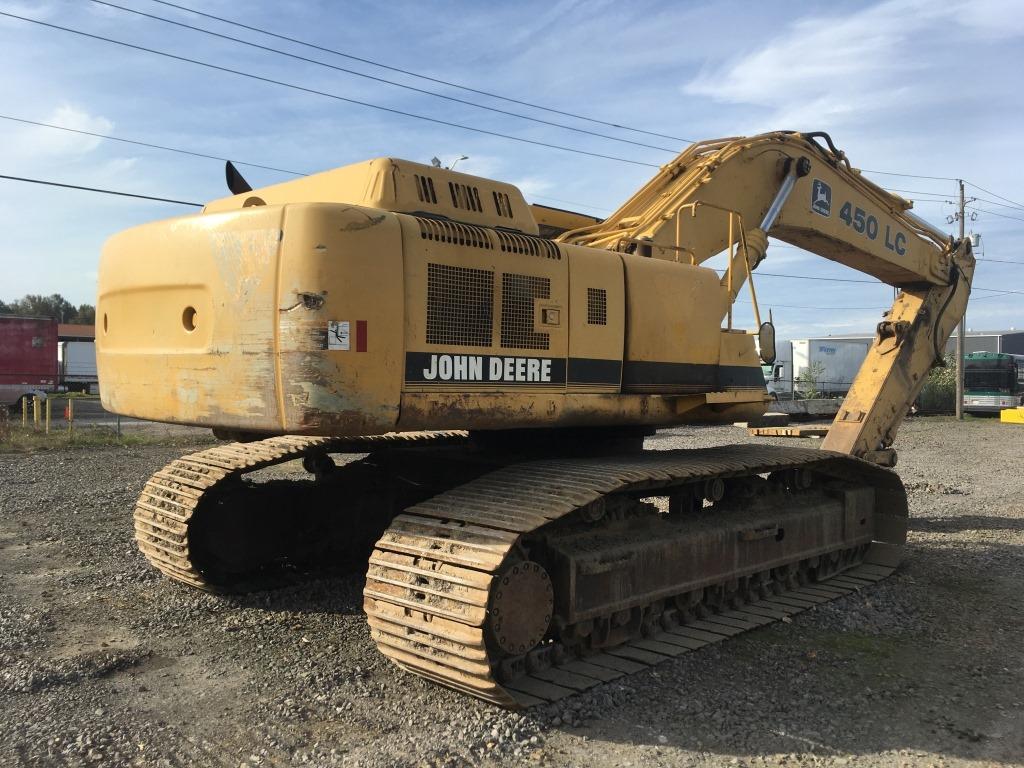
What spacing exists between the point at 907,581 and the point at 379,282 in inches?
215

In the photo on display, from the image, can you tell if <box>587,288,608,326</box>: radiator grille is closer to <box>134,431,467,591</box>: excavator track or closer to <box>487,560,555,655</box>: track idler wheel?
<box>487,560,555,655</box>: track idler wheel

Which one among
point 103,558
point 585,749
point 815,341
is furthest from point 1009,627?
point 815,341

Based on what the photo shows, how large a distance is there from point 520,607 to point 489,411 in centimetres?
111

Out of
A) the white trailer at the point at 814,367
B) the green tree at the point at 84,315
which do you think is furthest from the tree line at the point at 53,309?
the white trailer at the point at 814,367

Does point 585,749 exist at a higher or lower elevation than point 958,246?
lower

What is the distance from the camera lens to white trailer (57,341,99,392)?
4417cm

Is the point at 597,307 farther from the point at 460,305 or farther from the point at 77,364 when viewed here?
the point at 77,364

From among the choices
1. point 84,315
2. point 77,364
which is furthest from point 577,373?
point 84,315

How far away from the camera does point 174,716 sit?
4.39m

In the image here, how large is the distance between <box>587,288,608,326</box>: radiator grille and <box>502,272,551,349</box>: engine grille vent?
0.35m

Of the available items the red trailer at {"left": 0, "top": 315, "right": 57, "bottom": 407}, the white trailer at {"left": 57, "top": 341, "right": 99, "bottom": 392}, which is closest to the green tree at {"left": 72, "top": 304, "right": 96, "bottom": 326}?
the white trailer at {"left": 57, "top": 341, "right": 99, "bottom": 392}

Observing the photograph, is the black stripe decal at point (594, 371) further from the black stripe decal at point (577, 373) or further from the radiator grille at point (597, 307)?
the radiator grille at point (597, 307)

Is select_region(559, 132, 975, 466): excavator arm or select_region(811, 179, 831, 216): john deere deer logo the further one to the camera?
select_region(811, 179, 831, 216): john deere deer logo

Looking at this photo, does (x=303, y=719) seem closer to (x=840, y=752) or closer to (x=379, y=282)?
(x=379, y=282)
